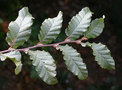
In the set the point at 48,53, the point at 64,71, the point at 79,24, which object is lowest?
the point at 64,71

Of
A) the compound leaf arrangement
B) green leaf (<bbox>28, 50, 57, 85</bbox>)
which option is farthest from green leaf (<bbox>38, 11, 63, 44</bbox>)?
green leaf (<bbox>28, 50, 57, 85</bbox>)

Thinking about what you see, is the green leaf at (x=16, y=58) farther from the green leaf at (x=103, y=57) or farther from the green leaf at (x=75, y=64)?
the green leaf at (x=103, y=57)

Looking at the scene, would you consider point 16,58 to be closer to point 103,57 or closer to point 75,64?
point 75,64

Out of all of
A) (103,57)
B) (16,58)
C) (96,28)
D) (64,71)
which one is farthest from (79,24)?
(64,71)

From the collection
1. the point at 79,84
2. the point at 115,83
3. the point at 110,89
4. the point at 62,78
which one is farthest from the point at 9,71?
the point at 115,83

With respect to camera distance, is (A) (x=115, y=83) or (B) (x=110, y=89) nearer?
(B) (x=110, y=89)

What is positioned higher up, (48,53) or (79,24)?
(79,24)

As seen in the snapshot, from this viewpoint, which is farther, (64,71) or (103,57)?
(64,71)

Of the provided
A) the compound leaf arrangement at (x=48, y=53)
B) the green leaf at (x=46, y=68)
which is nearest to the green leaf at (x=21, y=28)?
the compound leaf arrangement at (x=48, y=53)

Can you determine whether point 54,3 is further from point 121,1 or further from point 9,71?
point 9,71
